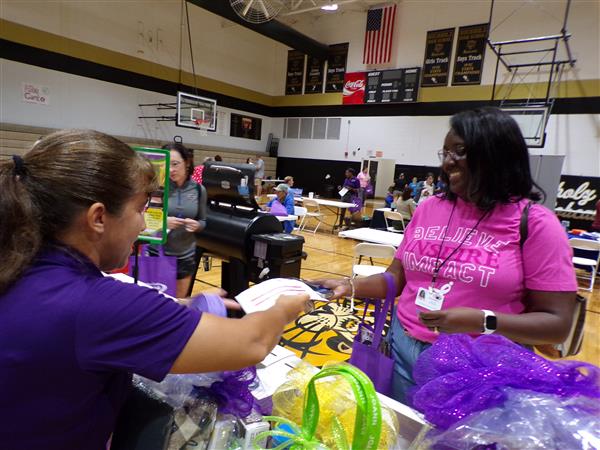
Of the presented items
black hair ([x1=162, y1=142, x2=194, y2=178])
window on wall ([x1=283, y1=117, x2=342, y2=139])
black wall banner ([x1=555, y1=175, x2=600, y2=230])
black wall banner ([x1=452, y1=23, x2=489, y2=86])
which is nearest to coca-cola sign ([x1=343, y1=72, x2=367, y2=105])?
window on wall ([x1=283, y1=117, x2=342, y2=139])

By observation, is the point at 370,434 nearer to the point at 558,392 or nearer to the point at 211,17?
the point at 558,392

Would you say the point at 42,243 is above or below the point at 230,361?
above

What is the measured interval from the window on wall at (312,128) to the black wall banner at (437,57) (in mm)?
3566

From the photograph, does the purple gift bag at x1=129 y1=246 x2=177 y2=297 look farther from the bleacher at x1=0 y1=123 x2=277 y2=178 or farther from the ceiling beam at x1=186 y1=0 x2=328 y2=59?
the ceiling beam at x1=186 y1=0 x2=328 y2=59

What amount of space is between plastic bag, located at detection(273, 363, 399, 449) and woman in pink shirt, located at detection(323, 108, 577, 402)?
1.13 ft

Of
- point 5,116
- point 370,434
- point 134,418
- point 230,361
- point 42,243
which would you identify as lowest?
point 134,418

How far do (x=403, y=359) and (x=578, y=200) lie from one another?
35.2 feet

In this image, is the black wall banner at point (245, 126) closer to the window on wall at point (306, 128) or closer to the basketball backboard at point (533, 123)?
the window on wall at point (306, 128)

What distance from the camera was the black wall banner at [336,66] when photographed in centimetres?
1404

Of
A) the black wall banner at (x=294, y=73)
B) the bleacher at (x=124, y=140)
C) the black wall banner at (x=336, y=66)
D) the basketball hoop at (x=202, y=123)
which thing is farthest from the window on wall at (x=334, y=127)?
the basketball hoop at (x=202, y=123)

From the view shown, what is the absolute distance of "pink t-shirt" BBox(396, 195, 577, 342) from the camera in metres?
1.06

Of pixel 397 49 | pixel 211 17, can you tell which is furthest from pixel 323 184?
pixel 211 17

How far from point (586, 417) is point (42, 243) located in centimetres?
98

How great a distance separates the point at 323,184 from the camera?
49.1ft
